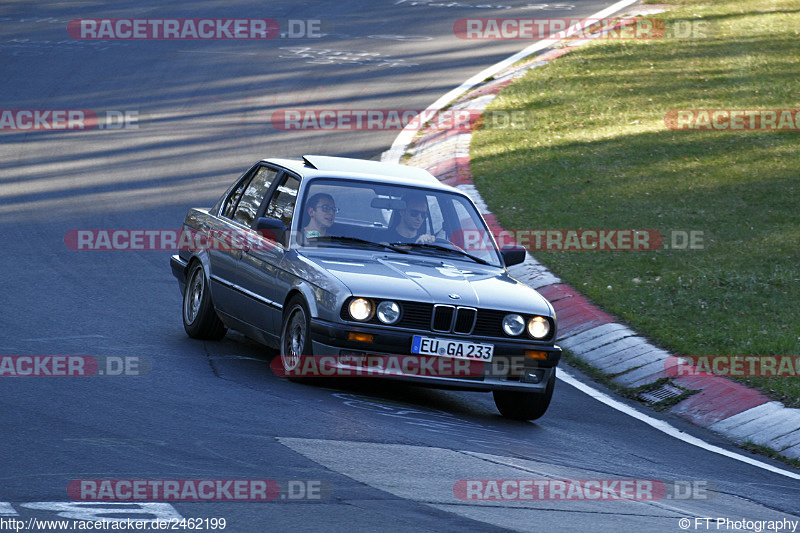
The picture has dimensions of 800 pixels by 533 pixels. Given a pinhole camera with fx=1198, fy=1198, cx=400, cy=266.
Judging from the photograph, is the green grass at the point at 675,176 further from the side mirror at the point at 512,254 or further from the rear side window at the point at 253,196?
the rear side window at the point at 253,196

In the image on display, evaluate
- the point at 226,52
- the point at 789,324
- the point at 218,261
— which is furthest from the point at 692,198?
the point at 226,52

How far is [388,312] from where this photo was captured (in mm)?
7957

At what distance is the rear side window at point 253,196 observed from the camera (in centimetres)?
987

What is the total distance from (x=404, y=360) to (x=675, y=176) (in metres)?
9.88

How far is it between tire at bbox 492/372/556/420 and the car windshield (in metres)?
1.22

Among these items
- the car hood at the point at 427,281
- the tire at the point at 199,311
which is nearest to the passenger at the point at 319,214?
the car hood at the point at 427,281

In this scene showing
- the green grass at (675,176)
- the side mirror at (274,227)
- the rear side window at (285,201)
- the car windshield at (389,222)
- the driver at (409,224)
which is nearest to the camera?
the side mirror at (274,227)

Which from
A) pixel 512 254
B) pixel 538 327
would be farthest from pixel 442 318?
pixel 512 254

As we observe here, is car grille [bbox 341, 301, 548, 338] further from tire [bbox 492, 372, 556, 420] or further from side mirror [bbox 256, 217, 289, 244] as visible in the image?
side mirror [bbox 256, 217, 289, 244]

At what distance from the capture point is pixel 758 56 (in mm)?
24203

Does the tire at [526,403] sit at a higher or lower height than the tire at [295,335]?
lower

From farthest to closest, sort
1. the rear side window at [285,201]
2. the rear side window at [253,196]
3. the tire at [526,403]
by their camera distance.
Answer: the rear side window at [253,196] < the rear side window at [285,201] < the tire at [526,403]

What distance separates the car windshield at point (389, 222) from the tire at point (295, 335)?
2.01ft

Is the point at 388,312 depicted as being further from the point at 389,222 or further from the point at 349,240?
the point at 389,222
